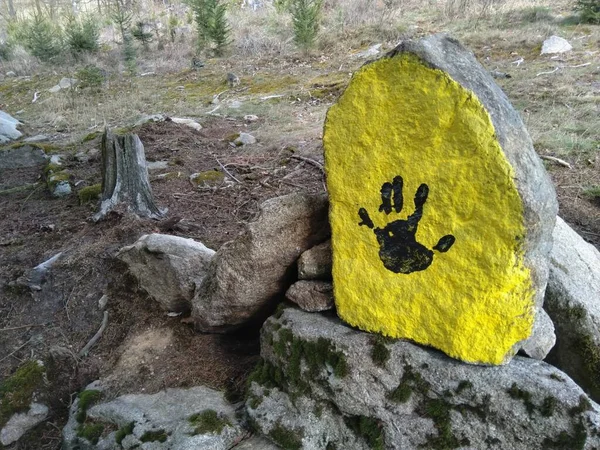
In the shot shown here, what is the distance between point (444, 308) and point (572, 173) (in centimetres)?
Answer: 479

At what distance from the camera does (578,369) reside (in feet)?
9.87

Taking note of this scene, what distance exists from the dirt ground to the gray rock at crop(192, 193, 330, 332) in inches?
19.8

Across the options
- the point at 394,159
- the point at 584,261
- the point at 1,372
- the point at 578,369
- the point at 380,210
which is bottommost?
the point at 1,372

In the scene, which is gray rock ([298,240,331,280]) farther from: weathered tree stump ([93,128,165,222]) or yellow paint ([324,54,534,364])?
weathered tree stump ([93,128,165,222])

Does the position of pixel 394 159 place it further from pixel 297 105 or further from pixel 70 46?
pixel 70 46

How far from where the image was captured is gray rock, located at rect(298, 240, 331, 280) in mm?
3146

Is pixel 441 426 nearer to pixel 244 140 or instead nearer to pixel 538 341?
pixel 538 341

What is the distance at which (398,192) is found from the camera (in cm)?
262

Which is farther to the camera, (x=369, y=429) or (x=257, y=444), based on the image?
(x=257, y=444)

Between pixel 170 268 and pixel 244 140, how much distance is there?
17.3 feet

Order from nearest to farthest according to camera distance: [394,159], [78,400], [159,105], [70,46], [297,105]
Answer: [394,159] → [78,400] → [297,105] → [159,105] → [70,46]

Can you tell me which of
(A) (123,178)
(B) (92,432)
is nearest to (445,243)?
(B) (92,432)

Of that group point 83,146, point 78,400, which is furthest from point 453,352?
point 83,146

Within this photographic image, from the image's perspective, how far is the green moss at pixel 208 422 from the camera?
2.91m
